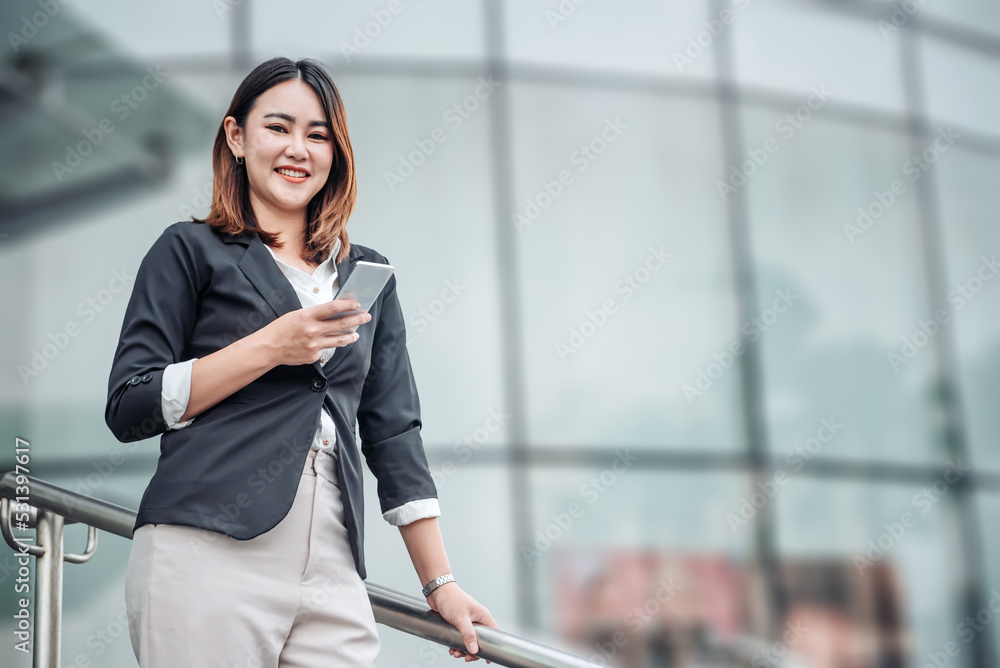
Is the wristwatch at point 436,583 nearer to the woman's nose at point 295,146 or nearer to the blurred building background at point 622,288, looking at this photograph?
the woman's nose at point 295,146

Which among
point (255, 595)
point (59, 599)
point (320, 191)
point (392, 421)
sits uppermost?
point (320, 191)

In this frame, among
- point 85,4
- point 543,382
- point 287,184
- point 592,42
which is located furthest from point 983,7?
point 287,184

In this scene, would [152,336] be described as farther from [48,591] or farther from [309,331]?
[48,591]

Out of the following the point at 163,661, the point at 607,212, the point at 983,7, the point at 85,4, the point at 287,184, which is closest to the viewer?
the point at 163,661

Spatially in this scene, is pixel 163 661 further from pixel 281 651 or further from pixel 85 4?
pixel 85 4

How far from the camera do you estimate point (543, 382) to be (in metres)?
5.74

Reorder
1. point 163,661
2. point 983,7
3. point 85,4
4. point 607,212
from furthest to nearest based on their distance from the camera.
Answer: point 983,7 → point 607,212 → point 85,4 → point 163,661

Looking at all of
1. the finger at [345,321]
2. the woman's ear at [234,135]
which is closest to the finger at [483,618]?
the finger at [345,321]

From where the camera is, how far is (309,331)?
1304mm

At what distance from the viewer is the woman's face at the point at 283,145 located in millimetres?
1588

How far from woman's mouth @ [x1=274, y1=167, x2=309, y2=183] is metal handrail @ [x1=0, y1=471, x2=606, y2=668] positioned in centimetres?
66

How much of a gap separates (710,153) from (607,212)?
893 millimetres

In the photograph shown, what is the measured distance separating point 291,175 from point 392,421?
47 cm

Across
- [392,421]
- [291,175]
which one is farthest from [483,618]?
[291,175]
